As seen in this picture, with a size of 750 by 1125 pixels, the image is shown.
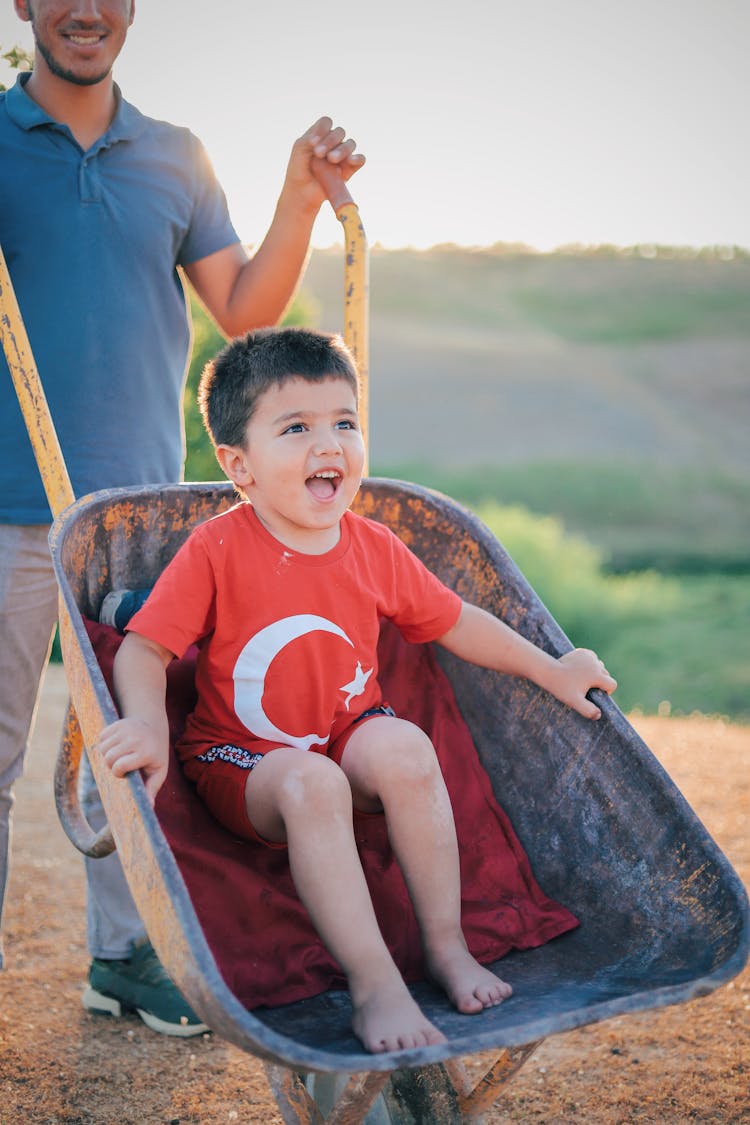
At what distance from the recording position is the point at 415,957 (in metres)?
1.81

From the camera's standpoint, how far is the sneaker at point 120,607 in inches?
83.4

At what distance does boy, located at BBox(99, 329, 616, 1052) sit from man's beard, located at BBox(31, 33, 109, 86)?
73cm

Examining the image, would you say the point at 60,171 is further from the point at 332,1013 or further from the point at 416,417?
the point at 416,417

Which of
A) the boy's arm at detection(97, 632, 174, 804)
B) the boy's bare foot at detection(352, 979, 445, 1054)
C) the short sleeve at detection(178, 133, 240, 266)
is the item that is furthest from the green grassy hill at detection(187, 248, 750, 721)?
the boy's bare foot at detection(352, 979, 445, 1054)

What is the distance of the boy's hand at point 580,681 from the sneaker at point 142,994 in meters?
1.39

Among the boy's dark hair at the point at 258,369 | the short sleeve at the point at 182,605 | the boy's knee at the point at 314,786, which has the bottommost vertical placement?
the boy's knee at the point at 314,786

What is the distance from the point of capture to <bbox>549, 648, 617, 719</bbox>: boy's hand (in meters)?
1.90

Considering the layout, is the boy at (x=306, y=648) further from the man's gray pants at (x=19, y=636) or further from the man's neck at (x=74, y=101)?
the man's neck at (x=74, y=101)

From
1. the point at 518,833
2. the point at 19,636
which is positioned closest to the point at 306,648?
the point at 518,833

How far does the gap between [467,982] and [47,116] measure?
1899 mm

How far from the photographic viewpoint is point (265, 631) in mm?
1932

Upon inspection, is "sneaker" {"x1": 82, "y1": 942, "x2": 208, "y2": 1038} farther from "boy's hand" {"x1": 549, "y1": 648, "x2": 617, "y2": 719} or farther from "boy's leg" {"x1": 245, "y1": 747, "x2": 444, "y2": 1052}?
"boy's hand" {"x1": 549, "y1": 648, "x2": 617, "y2": 719}

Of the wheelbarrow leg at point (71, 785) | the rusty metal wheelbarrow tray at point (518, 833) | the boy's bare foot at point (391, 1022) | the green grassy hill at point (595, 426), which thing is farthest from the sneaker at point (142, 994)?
the green grassy hill at point (595, 426)

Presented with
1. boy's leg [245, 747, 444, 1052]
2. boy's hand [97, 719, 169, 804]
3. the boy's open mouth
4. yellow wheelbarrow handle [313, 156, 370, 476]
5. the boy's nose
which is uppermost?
yellow wheelbarrow handle [313, 156, 370, 476]
